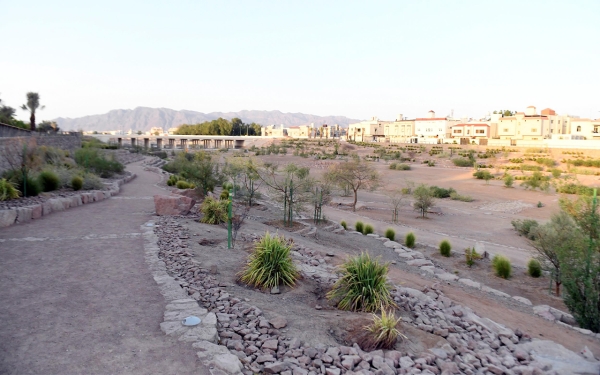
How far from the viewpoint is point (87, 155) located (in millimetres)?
28031

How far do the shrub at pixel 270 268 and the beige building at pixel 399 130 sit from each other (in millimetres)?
107166

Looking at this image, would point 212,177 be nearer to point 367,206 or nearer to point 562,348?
point 367,206

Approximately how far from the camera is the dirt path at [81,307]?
5281 millimetres

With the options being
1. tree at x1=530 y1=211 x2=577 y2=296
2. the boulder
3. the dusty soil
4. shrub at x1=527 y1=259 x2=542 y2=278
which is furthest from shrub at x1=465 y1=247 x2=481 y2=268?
the boulder

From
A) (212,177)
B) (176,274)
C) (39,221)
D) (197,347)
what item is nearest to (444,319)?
(197,347)

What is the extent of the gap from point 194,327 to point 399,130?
124068 mm

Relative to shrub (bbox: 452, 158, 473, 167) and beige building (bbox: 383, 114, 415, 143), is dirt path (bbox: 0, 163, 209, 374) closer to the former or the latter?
shrub (bbox: 452, 158, 473, 167)

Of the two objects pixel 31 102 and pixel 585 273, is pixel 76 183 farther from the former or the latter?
pixel 31 102

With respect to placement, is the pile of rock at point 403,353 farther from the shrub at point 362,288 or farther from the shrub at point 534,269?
the shrub at point 534,269

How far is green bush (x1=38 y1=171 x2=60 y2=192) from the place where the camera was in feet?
57.6

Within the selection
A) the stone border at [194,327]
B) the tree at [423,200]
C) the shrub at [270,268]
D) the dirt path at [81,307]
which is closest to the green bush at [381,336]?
the stone border at [194,327]

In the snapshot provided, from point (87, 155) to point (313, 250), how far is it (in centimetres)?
2117

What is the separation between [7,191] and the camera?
15.2 m

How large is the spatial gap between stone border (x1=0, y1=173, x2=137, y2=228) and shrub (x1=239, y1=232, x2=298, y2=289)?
318 inches
